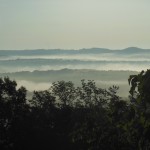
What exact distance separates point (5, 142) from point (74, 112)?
92.4ft

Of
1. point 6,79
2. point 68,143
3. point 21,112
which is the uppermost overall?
point 6,79

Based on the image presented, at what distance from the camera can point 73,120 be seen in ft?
255

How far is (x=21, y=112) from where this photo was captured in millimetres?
61656

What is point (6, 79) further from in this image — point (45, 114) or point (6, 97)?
point (45, 114)

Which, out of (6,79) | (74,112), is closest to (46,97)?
(74,112)

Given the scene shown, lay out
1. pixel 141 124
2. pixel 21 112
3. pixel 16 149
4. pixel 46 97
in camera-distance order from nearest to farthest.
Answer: pixel 141 124
pixel 16 149
pixel 21 112
pixel 46 97

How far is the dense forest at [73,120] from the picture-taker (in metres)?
6.93

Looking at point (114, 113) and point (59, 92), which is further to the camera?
point (59, 92)

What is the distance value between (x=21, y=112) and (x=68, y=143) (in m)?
8.98

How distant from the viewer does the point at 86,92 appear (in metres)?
106

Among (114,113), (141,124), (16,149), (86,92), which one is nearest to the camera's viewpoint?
(141,124)

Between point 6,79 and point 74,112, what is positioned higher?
point 6,79

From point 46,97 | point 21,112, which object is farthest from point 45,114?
point 21,112

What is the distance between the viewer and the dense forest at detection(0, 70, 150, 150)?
693 cm
